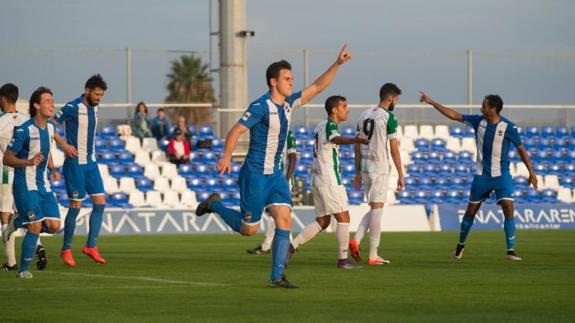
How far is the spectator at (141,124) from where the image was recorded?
116 feet

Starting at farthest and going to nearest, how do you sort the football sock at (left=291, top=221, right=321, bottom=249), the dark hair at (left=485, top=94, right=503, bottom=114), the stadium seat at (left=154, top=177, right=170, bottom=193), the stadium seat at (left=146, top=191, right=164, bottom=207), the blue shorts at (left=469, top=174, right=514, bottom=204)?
the stadium seat at (left=154, top=177, right=170, bottom=193) < the stadium seat at (left=146, top=191, right=164, bottom=207) < the blue shorts at (left=469, top=174, right=514, bottom=204) < the dark hair at (left=485, top=94, right=503, bottom=114) < the football sock at (left=291, top=221, right=321, bottom=249)

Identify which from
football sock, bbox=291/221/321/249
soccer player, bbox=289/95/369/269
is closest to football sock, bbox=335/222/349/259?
soccer player, bbox=289/95/369/269

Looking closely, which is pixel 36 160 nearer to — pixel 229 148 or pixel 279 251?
pixel 229 148

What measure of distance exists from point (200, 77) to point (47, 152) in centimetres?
2549

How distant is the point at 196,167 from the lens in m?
35.3

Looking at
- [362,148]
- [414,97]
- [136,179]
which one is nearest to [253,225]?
[362,148]

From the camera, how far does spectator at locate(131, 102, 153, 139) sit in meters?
35.3

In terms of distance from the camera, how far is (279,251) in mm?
12609

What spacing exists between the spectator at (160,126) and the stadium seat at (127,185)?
2339mm

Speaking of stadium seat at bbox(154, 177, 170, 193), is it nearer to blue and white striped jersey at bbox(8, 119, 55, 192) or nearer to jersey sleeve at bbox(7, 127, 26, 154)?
blue and white striped jersey at bbox(8, 119, 55, 192)

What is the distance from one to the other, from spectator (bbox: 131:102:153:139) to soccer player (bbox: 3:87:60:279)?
20.3 m

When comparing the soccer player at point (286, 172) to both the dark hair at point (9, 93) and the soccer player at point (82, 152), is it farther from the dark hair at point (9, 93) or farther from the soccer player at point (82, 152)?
the dark hair at point (9, 93)

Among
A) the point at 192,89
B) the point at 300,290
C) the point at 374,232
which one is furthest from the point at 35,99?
the point at 192,89

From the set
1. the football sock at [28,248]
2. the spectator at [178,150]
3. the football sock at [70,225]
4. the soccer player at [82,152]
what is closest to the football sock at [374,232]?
the soccer player at [82,152]
